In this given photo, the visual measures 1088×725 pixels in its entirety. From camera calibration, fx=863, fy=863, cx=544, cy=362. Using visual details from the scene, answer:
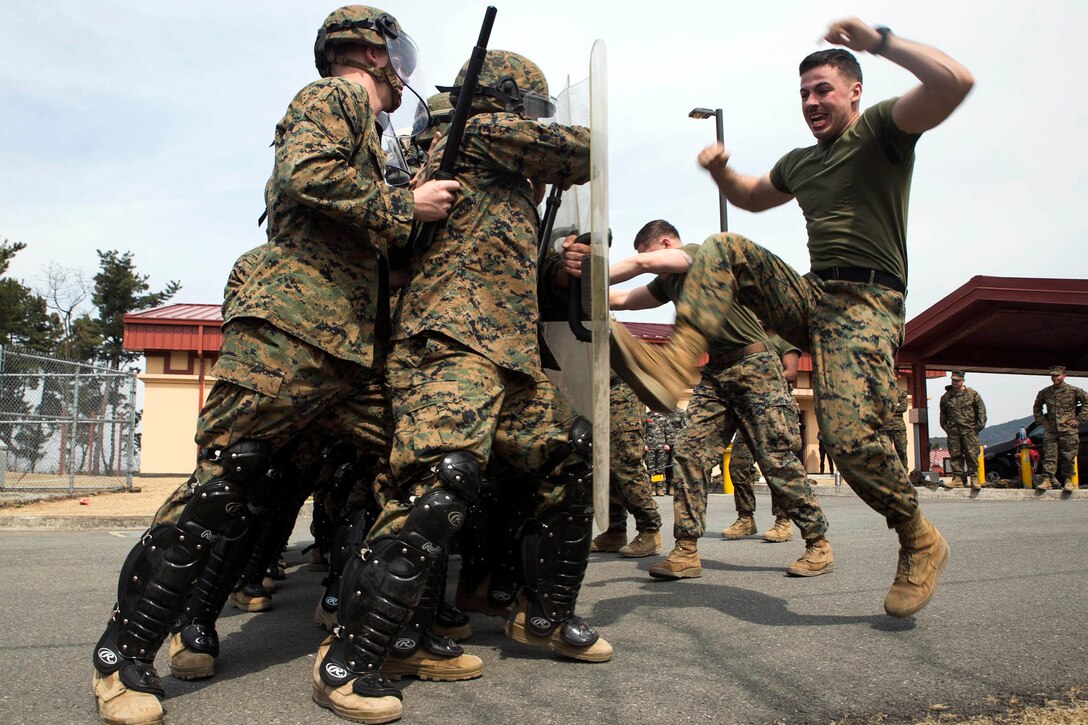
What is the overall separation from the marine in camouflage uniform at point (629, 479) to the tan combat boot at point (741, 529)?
1.36 metres

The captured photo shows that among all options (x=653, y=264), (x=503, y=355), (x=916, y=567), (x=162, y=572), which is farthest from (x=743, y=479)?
(x=162, y=572)

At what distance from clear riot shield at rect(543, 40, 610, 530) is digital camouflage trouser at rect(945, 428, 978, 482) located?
14.4 m

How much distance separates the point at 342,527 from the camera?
3.57 m

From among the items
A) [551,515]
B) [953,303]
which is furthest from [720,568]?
[953,303]

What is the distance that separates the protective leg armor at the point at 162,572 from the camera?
8.10ft

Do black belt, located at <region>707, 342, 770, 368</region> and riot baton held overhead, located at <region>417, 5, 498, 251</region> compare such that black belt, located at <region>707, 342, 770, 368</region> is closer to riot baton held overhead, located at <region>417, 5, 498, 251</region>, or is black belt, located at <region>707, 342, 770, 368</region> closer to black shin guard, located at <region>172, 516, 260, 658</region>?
riot baton held overhead, located at <region>417, 5, 498, 251</region>

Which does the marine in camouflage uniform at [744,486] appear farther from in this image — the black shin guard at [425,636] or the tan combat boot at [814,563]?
the black shin guard at [425,636]

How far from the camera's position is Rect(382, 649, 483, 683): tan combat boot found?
9.37 ft

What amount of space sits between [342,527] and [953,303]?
16062mm

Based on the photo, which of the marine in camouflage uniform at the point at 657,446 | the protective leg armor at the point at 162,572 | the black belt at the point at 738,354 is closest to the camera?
the protective leg armor at the point at 162,572

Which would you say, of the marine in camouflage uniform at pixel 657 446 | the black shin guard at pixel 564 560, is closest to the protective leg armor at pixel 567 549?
the black shin guard at pixel 564 560

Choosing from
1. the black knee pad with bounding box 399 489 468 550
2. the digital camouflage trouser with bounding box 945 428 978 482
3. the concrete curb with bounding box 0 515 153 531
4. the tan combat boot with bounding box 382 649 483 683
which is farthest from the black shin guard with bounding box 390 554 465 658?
the digital camouflage trouser with bounding box 945 428 978 482

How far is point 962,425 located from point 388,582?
A: 15.4m

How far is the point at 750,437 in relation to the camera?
18.7 ft
